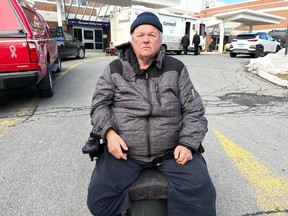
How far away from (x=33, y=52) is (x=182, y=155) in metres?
4.42

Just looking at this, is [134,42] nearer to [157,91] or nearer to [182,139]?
[157,91]

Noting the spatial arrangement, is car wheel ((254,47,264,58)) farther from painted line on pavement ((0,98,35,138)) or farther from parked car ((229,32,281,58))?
painted line on pavement ((0,98,35,138))

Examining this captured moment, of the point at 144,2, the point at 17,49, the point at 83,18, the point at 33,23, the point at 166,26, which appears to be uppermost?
the point at 144,2

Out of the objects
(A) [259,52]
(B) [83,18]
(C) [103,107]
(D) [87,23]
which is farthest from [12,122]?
(B) [83,18]

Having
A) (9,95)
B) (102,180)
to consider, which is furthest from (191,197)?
(9,95)

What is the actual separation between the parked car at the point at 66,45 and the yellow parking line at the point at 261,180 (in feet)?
40.6

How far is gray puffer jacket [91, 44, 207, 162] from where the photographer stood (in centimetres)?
216

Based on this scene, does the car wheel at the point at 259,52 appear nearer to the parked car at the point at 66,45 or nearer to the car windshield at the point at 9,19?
the parked car at the point at 66,45

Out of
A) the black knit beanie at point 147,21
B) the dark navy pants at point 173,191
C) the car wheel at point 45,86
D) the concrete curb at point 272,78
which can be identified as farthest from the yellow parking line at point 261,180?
the concrete curb at point 272,78

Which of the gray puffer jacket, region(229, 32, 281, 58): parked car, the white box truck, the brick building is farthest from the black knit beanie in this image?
the brick building

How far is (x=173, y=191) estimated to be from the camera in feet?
6.41

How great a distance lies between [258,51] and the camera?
1909cm

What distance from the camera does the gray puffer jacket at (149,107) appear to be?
2.16 m

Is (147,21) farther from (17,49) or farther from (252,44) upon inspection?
(252,44)
